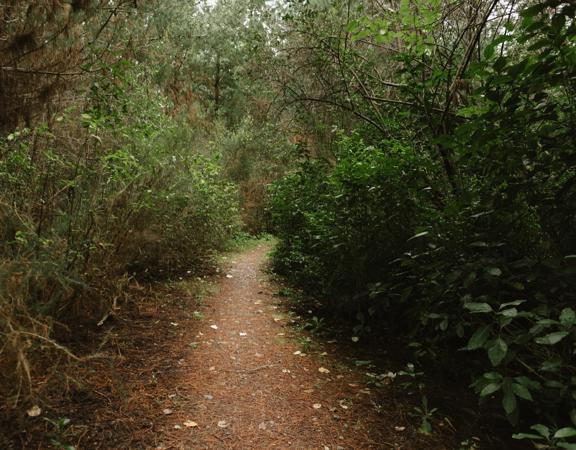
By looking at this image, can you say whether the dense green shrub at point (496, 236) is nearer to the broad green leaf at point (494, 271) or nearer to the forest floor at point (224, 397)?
the broad green leaf at point (494, 271)

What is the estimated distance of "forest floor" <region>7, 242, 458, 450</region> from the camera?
2502 mm

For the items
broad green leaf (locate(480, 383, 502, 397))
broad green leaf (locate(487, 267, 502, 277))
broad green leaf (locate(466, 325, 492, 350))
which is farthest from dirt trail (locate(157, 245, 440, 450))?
broad green leaf (locate(487, 267, 502, 277))

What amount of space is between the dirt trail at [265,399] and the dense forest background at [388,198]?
1.86 ft

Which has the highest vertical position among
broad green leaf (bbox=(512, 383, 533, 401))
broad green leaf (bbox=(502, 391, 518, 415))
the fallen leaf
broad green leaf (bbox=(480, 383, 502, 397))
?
broad green leaf (bbox=(512, 383, 533, 401))

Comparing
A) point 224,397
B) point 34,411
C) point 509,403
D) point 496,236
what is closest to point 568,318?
point 509,403

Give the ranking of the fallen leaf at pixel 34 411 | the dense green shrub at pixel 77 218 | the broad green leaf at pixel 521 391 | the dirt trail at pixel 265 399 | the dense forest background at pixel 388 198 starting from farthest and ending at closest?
the dirt trail at pixel 265 399 < the dense green shrub at pixel 77 218 < the fallen leaf at pixel 34 411 < the dense forest background at pixel 388 198 < the broad green leaf at pixel 521 391

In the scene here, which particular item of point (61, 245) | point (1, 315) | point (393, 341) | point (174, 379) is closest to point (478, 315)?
point (393, 341)

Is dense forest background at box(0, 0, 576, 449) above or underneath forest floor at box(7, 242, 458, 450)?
above

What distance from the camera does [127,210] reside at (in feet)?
15.0

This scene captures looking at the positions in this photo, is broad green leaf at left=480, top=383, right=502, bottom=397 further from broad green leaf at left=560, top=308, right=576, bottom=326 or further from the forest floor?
the forest floor

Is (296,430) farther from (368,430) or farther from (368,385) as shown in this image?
(368,385)

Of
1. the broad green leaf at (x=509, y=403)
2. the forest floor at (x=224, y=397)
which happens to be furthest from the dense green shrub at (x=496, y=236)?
the forest floor at (x=224, y=397)

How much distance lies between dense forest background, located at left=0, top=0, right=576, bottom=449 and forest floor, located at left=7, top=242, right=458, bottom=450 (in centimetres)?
30

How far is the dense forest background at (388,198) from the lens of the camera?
2176 millimetres
